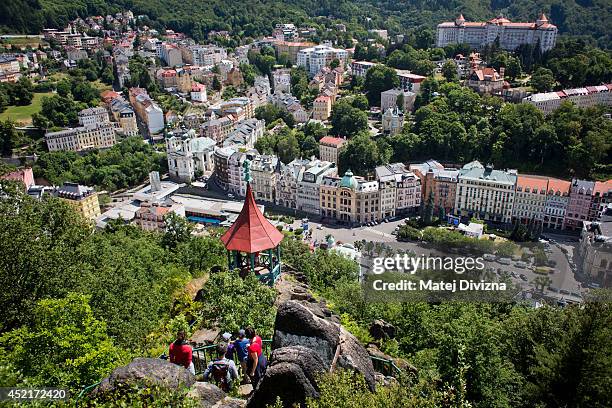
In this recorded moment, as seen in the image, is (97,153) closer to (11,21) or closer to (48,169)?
(48,169)


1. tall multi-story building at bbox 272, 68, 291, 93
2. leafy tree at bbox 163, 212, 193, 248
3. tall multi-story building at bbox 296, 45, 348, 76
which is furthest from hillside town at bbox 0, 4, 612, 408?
tall multi-story building at bbox 272, 68, 291, 93

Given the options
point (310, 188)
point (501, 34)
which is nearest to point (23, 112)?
point (310, 188)

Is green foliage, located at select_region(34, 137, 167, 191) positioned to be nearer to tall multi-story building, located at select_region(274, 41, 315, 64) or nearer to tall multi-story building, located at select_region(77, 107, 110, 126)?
tall multi-story building, located at select_region(77, 107, 110, 126)

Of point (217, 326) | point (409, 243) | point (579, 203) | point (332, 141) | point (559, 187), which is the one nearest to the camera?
point (217, 326)

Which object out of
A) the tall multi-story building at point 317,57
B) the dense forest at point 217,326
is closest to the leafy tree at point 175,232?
the dense forest at point 217,326

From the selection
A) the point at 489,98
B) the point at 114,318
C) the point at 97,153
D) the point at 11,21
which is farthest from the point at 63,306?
the point at 11,21

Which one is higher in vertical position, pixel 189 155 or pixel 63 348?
pixel 63 348

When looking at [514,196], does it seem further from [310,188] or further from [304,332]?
[304,332]
